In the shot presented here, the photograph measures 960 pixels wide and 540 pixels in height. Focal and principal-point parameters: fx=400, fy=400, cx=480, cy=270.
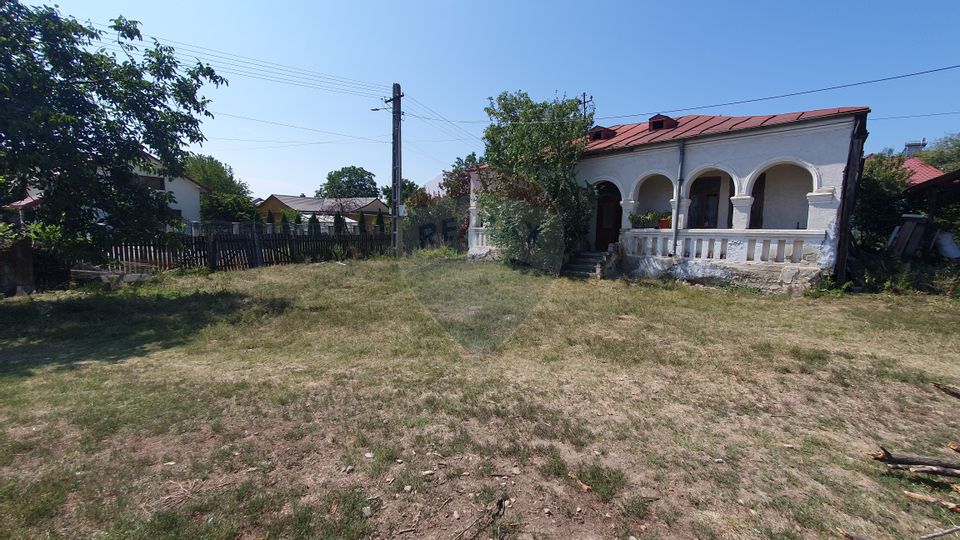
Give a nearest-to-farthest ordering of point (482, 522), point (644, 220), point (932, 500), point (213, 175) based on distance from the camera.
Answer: point (482, 522) → point (932, 500) → point (644, 220) → point (213, 175)

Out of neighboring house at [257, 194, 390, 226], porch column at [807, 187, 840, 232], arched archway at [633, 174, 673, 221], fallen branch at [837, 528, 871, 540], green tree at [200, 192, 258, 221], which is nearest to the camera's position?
fallen branch at [837, 528, 871, 540]

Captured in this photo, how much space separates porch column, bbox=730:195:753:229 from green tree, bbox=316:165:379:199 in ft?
213

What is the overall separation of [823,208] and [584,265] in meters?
5.86

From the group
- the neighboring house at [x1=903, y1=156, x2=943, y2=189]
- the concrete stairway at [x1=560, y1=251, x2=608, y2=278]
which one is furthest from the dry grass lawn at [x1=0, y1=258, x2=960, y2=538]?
the neighboring house at [x1=903, y1=156, x2=943, y2=189]

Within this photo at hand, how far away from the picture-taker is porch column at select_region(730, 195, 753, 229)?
10289mm

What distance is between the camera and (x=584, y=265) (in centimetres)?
1261

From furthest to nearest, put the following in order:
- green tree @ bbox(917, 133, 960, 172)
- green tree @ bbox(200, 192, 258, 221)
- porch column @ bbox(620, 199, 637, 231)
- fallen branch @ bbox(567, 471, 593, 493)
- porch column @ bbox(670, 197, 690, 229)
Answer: green tree @ bbox(200, 192, 258, 221)
green tree @ bbox(917, 133, 960, 172)
porch column @ bbox(620, 199, 637, 231)
porch column @ bbox(670, 197, 690, 229)
fallen branch @ bbox(567, 471, 593, 493)

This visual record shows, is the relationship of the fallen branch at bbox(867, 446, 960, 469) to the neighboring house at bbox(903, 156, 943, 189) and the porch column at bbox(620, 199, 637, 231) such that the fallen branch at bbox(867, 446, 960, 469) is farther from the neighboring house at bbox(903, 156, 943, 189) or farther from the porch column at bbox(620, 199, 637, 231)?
the neighboring house at bbox(903, 156, 943, 189)

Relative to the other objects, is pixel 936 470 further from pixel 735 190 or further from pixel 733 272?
pixel 735 190

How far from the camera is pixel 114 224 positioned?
829cm

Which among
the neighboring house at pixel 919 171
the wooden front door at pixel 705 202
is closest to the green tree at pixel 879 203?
the neighboring house at pixel 919 171

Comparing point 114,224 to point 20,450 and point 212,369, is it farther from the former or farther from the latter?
point 20,450

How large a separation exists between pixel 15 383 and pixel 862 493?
7.66 metres

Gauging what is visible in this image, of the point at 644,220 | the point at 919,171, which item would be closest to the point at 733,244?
the point at 644,220
